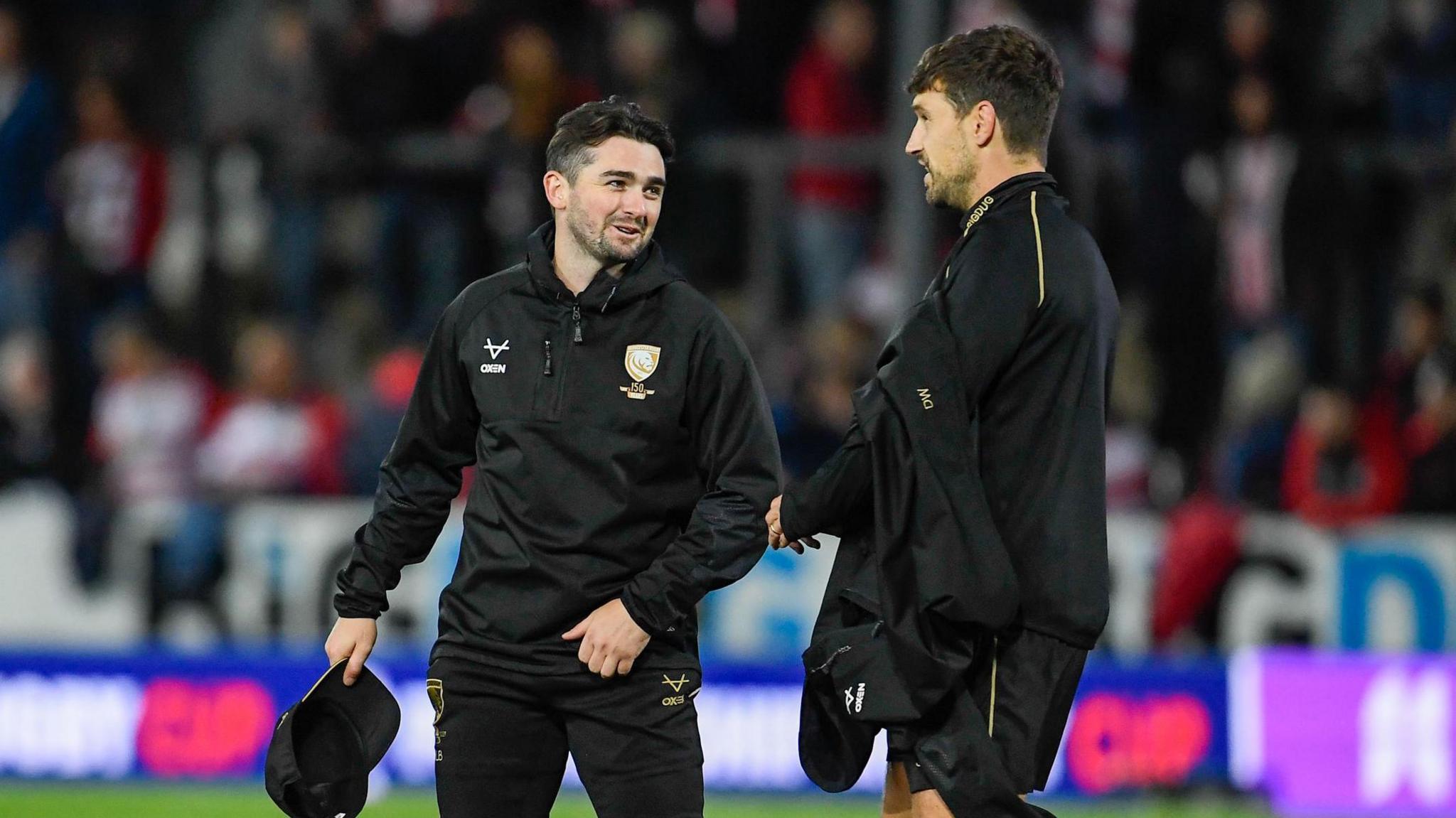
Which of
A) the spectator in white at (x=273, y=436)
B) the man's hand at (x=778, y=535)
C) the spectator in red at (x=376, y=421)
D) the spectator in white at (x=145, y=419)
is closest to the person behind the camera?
the man's hand at (x=778, y=535)

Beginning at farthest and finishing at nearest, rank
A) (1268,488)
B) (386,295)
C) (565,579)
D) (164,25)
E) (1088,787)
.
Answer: (164,25) < (386,295) < (1268,488) < (1088,787) < (565,579)

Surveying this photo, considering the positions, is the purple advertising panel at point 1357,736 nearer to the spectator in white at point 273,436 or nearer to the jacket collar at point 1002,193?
the spectator in white at point 273,436

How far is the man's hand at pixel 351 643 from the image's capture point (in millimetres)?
5141

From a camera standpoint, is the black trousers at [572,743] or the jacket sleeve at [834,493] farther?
the black trousers at [572,743]

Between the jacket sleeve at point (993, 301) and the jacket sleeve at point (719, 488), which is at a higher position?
the jacket sleeve at point (993, 301)

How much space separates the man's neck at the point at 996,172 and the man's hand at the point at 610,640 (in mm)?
1182

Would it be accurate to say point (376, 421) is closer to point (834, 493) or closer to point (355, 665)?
point (355, 665)

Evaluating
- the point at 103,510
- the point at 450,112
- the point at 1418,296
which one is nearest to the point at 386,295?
the point at 450,112

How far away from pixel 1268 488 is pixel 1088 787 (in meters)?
2.21

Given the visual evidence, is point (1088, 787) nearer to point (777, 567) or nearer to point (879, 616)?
point (777, 567)

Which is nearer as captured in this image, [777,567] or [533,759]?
[533,759]

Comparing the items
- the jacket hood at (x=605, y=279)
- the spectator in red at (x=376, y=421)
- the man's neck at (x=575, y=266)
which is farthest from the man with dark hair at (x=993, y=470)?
the spectator in red at (x=376, y=421)

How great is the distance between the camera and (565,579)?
4879 millimetres

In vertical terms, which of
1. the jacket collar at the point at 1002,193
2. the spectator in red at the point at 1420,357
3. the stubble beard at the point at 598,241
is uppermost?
the jacket collar at the point at 1002,193
